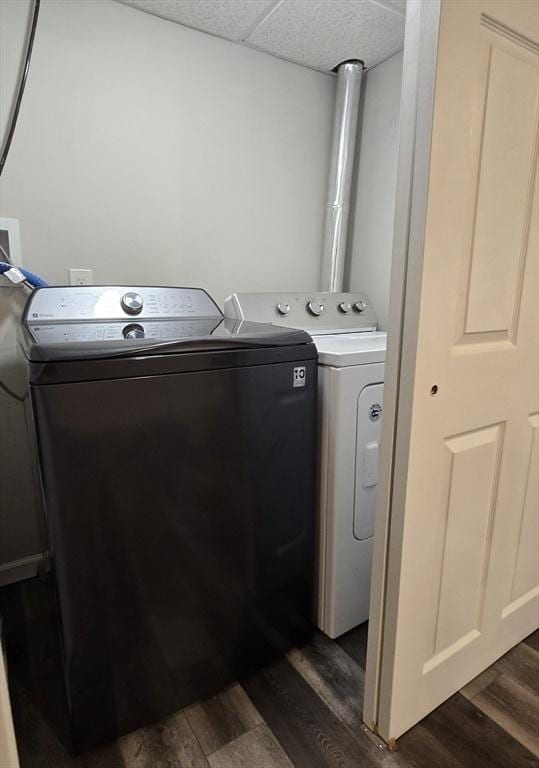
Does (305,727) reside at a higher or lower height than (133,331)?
lower

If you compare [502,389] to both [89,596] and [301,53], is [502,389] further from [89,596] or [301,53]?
[301,53]

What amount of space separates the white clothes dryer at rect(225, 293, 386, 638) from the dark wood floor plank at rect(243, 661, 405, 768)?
23 cm

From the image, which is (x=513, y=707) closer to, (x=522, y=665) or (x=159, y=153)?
(x=522, y=665)

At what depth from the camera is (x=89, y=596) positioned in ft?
3.19

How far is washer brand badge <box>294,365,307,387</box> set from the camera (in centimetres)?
120

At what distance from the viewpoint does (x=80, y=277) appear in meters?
1.67

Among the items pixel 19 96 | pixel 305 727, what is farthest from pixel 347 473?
pixel 19 96

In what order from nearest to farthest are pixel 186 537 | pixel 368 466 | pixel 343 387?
pixel 186 537
pixel 343 387
pixel 368 466

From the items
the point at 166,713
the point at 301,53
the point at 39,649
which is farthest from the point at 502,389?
the point at 301,53

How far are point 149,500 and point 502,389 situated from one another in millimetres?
897

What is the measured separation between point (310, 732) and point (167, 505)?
703mm

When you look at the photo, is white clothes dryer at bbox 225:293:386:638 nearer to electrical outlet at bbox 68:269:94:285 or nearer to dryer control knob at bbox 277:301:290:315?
dryer control knob at bbox 277:301:290:315

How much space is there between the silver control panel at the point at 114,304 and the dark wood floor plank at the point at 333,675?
1.21 m

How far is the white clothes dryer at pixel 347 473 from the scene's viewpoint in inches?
50.5
